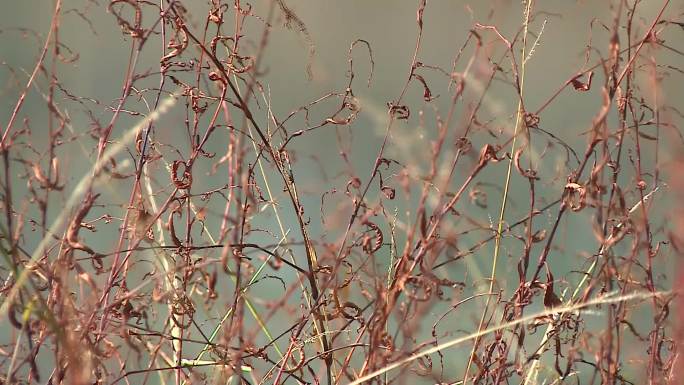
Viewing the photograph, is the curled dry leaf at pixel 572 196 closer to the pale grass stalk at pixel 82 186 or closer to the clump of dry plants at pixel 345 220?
the clump of dry plants at pixel 345 220

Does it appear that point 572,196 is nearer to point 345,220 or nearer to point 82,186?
point 345,220

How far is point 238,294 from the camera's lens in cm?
123

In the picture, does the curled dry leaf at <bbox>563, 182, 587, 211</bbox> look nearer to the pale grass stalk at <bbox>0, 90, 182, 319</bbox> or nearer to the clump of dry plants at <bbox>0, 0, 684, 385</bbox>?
the clump of dry plants at <bbox>0, 0, 684, 385</bbox>

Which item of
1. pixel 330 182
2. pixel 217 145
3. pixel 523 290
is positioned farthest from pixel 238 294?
pixel 217 145

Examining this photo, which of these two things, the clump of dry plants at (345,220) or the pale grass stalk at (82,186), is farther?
the clump of dry plants at (345,220)

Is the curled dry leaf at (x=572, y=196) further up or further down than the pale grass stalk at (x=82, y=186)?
further up

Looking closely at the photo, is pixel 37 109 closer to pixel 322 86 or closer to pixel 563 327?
pixel 322 86

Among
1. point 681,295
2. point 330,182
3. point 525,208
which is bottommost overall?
point 681,295

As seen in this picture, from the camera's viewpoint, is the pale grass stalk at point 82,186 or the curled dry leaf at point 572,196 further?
the curled dry leaf at point 572,196

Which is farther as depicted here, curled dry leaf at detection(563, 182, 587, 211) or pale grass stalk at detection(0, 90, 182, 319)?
curled dry leaf at detection(563, 182, 587, 211)

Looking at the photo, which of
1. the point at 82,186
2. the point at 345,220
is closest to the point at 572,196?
the point at 345,220

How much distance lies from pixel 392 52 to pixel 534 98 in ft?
1.43

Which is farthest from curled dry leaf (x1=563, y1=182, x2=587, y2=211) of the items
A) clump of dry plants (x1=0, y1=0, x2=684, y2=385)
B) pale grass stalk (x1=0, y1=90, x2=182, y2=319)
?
pale grass stalk (x1=0, y1=90, x2=182, y2=319)

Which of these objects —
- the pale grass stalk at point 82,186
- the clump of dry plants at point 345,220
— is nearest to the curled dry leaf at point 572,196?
the clump of dry plants at point 345,220
